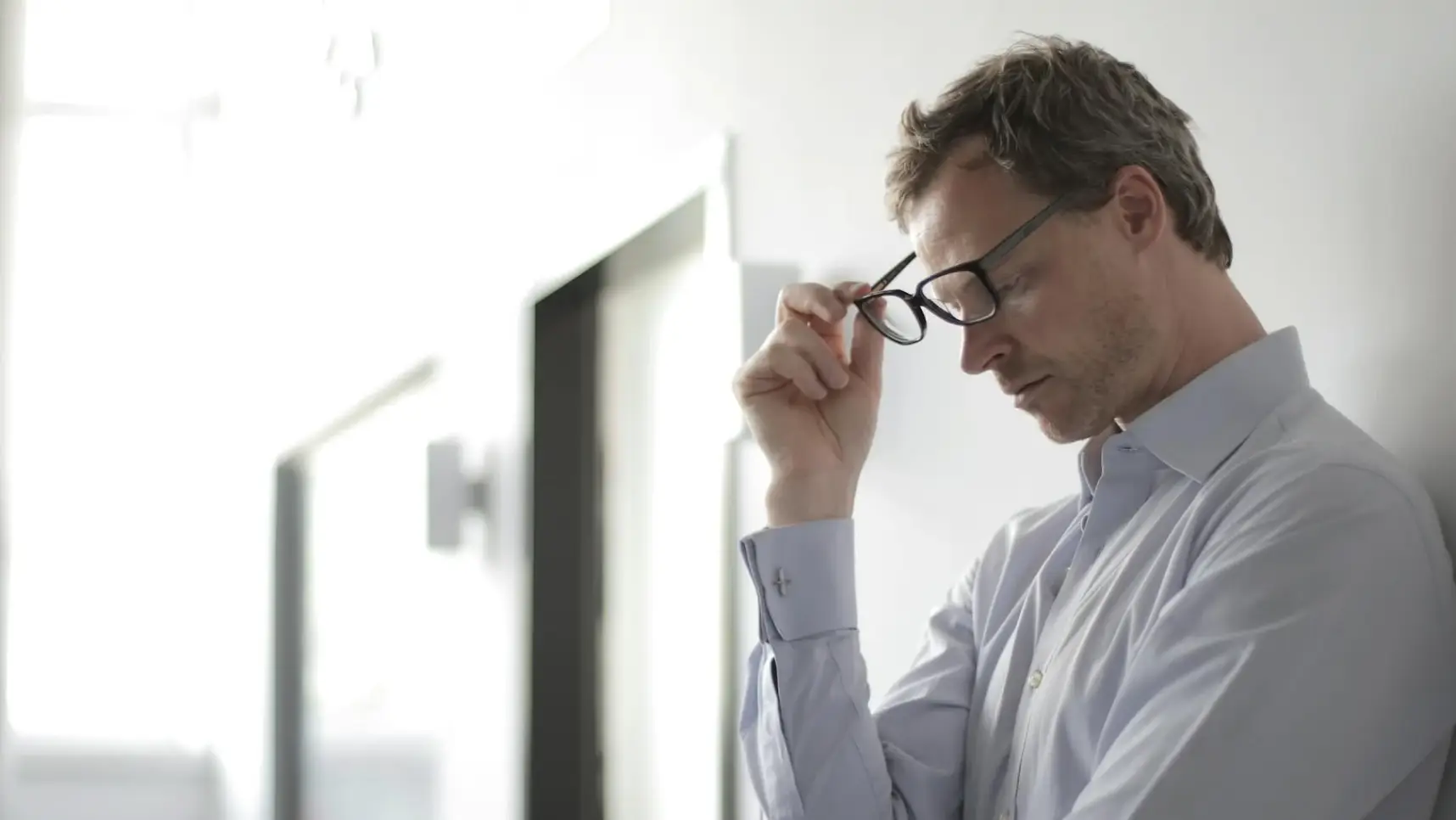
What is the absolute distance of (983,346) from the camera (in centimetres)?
109

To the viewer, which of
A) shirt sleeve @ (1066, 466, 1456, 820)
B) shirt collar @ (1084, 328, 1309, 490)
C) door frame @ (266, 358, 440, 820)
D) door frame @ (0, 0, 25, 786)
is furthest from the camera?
door frame @ (0, 0, 25, 786)

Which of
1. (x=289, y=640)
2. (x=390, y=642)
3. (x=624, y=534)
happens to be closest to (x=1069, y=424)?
(x=624, y=534)

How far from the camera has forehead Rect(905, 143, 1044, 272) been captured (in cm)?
106

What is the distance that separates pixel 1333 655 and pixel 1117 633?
0.16 meters

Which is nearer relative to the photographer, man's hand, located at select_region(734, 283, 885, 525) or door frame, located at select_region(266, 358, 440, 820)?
man's hand, located at select_region(734, 283, 885, 525)

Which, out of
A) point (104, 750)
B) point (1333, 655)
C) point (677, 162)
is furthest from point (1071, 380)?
point (104, 750)

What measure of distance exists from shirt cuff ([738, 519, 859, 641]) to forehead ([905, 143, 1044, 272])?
256 millimetres

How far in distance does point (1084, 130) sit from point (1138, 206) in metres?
0.06

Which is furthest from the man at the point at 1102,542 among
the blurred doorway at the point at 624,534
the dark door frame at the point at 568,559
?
the dark door frame at the point at 568,559

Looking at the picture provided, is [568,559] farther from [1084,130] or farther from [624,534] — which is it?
[1084,130]

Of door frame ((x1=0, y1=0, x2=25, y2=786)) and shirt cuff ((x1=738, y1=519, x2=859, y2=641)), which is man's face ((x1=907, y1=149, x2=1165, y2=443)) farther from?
door frame ((x1=0, y1=0, x2=25, y2=786))

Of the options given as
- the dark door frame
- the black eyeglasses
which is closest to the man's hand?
the black eyeglasses

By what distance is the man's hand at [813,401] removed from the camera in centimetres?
133

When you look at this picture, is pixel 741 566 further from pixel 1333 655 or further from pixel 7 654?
pixel 7 654
